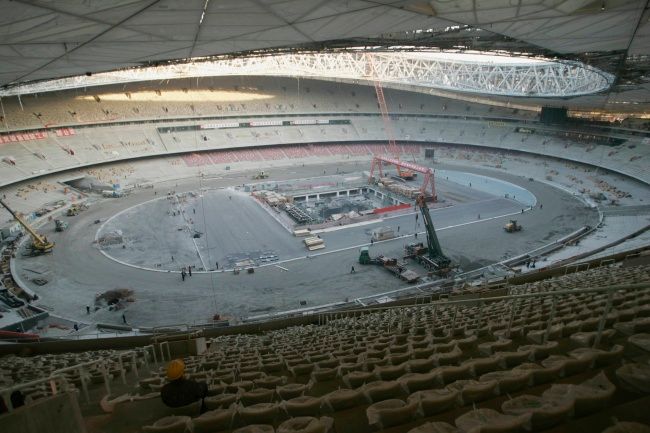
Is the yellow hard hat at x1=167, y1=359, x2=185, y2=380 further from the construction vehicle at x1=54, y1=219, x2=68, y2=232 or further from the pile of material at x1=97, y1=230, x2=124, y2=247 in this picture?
the construction vehicle at x1=54, y1=219, x2=68, y2=232

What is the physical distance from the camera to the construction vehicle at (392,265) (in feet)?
81.2

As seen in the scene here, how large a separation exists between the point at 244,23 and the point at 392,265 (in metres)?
19.0

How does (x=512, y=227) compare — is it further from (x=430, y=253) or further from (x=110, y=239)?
(x=110, y=239)

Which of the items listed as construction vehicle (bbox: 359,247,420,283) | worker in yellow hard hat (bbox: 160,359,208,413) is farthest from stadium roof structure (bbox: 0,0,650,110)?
construction vehicle (bbox: 359,247,420,283)

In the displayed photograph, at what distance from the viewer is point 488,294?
16.3 m

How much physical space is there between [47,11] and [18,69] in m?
8.89

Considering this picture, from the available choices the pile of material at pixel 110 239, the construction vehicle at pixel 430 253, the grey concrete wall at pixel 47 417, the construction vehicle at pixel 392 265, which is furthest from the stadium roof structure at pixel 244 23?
the pile of material at pixel 110 239

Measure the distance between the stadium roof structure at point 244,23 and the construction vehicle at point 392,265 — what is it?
14147 millimetres

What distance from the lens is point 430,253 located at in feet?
89.9

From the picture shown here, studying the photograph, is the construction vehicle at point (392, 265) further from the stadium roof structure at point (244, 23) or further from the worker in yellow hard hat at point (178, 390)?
the worker in yellow hard hat at point (178, 390)

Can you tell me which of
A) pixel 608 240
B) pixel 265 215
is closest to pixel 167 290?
pixel 265 215

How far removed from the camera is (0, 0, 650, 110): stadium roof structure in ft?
27.0

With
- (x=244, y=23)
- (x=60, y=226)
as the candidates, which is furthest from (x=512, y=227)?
(x=60, y=226)

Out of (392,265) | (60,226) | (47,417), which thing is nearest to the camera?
(47,417)
